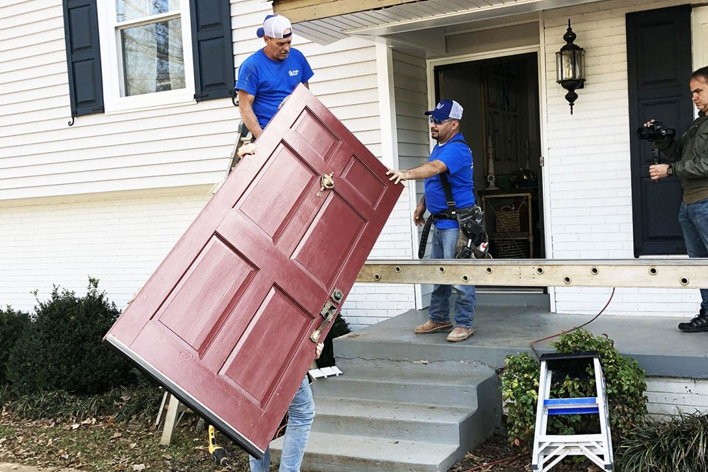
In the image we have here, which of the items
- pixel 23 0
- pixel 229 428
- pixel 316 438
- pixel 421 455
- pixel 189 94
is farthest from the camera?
pixel 23 0

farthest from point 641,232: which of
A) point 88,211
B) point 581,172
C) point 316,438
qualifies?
point 88,211

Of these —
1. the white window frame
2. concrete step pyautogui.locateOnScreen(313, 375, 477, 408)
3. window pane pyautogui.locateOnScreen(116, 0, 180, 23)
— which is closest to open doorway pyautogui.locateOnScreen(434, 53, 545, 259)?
concrete step pyautogui.locateOnScreen(313, 375, 477, 408)

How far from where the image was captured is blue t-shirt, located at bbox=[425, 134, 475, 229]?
5.42 metres

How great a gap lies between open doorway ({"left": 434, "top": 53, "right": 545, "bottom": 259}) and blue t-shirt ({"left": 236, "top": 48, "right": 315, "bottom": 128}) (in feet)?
10.3

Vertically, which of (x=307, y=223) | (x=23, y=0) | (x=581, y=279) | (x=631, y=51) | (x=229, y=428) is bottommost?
(x=229, y=428)

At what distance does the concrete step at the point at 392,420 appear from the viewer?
4.81 metres

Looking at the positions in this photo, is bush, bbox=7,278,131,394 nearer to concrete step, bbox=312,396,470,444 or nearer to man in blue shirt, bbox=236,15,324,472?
concrete step, bbox=312,396,470,444

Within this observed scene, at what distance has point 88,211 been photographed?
9.20m

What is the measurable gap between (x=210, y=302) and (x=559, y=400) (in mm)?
2268

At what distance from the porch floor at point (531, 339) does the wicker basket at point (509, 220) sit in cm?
145

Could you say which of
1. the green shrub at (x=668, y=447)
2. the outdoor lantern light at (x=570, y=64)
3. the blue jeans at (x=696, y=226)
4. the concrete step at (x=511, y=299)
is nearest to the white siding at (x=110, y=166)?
the concrete step at (x=511, y=299)

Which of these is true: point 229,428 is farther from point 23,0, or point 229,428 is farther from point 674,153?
point 23,0

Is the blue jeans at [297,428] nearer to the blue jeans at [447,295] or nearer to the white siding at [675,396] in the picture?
the blue jeans at [447,295]

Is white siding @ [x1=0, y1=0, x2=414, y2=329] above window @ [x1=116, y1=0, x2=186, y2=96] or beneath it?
beneath
